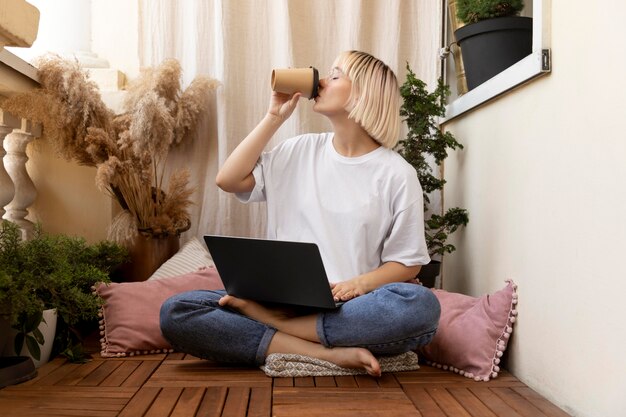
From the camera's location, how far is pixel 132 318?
6.41 ft

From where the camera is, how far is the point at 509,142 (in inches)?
71.7

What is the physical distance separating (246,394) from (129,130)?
1133 millimetres

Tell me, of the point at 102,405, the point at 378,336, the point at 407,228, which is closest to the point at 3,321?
the point at 102,405

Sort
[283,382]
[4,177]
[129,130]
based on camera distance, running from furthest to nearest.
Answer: [129,130] → [4,177] → [283,382]

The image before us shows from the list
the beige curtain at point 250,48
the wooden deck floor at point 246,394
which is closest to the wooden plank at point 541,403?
the wooden deck floor at point 246,394

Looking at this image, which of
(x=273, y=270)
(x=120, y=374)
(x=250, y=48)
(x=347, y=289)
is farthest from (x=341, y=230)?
(x=250, y=48)

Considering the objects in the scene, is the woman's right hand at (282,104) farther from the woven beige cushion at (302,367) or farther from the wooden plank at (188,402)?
the wooden plank at (188,402)

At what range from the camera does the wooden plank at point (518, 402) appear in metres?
1.41

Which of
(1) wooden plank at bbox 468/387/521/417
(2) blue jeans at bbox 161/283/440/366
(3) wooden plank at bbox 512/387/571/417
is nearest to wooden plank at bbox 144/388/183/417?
(2) blue jeans at bbox 161/283/440/366

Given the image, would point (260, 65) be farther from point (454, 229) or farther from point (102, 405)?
point (102, 405)

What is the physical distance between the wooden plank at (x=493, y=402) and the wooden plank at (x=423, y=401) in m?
0.11

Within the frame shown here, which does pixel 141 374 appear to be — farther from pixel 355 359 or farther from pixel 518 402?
pixel 518 402

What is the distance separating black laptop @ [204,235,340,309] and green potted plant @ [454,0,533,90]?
88 cm

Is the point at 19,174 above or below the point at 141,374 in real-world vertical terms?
above
